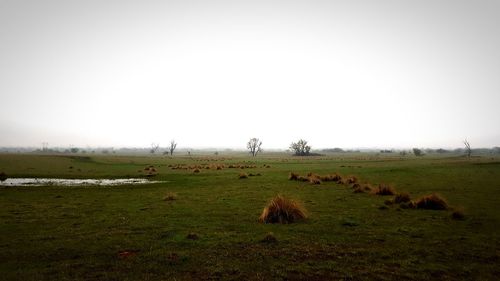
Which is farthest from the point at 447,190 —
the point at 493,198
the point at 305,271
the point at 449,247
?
the point at 305,271

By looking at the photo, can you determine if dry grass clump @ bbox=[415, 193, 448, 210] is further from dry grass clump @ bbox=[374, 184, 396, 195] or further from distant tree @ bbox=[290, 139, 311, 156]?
distant tree @ bbox=[290, 139, 311, 156]

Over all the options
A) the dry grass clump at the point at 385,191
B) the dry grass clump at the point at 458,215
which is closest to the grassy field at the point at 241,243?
the dry grass clump at the point at 458,215

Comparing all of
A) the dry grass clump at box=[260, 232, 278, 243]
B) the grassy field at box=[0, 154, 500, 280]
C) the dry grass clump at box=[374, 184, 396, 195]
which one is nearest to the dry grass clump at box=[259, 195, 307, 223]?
the grassy field at box=[0, 154, 500, 280]

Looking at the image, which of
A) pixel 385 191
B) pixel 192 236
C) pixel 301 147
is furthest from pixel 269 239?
pixel 301 147

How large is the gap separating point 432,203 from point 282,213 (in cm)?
983

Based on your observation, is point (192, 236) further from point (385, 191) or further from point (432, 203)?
point (385, 191)

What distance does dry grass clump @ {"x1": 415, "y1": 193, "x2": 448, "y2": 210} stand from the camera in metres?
17.5

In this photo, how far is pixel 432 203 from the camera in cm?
1791

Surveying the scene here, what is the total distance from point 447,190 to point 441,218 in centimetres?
1222

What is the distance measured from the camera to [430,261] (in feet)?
30.1

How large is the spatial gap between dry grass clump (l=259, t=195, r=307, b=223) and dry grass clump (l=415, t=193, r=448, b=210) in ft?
26.9

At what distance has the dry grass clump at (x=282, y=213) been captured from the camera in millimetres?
14836

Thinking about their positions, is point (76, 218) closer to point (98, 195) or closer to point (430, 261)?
point (98, 195)

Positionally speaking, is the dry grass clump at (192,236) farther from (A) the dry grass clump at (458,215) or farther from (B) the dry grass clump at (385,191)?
(B) the dry grass clump at (385,191)
